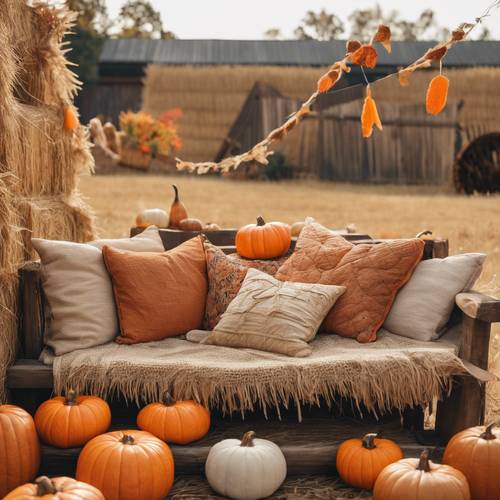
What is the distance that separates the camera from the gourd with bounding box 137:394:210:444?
2770mm

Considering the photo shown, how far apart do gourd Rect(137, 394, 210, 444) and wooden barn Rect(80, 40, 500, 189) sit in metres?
10.7

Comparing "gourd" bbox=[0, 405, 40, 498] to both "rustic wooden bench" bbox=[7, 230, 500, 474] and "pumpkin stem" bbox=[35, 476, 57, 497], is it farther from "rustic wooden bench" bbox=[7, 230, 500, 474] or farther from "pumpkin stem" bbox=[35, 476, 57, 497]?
"pumpkin stem" bbox=[35, 476, 57, 497]

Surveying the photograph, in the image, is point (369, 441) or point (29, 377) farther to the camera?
point (29, 377)

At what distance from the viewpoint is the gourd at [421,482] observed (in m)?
2.39

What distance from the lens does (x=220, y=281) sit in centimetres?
338

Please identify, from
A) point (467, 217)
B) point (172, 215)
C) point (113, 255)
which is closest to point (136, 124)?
point (467, 217)

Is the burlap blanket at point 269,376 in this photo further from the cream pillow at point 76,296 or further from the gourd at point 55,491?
the gourd at point 55,491

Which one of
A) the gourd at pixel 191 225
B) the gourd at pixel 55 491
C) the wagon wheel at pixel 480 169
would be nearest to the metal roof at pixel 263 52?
Result: the wagon wheel at pixel 480 169

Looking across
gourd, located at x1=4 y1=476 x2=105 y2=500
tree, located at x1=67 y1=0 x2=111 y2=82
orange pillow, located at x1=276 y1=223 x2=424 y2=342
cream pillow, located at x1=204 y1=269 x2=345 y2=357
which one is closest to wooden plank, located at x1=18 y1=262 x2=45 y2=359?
cream pillow, located at x1=204 y1=269 x2=345 y2=357

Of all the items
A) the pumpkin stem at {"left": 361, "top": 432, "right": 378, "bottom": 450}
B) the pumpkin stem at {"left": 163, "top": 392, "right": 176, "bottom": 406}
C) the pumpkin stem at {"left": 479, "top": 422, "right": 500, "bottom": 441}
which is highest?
the pumpkin stem at {"left": 163, "top": 392, "right": 176, "bottom": 406}

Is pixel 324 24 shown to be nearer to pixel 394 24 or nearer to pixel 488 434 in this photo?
pixel 394 24

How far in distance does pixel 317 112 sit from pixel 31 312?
1215 centimetres

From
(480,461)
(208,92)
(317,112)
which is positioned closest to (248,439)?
(480,461)

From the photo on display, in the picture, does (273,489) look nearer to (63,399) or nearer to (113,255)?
(63,399)
